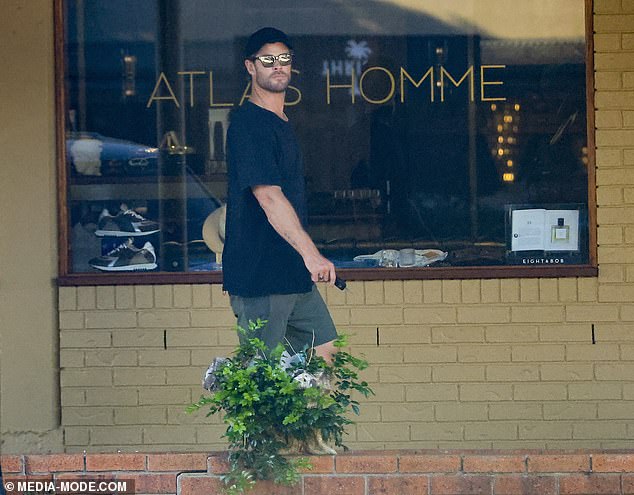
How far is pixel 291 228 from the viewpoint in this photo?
5922 mm

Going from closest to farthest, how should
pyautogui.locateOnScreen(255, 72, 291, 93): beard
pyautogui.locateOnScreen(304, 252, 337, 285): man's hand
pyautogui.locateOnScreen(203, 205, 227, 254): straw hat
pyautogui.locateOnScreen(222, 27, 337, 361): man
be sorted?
pyautogui.locateOnScreen(304, 252, 337, 285): man's hand → pyautogui.locateOnScreen(222, 27, 337, 361): man → pyautogui.locateOnScreen(255, 72, 291, 93): beard → pyautogui.locateOnScreen(203, 205, 227, 254): straw hat

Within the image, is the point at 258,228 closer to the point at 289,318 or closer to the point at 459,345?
the point at 289,318

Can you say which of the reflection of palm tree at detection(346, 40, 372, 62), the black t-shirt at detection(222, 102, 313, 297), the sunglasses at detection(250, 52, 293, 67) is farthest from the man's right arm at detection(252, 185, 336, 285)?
the reflection of palm tree at detection(346, 40, 372, 62)

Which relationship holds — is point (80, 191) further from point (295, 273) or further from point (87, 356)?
point (295, 273)

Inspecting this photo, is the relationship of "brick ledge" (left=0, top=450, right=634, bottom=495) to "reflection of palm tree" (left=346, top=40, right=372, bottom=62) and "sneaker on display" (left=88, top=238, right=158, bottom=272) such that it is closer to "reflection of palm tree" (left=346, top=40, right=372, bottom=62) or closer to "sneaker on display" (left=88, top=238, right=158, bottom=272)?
"sneaker on display" (left=88, top=238, right=158, bottom=272)

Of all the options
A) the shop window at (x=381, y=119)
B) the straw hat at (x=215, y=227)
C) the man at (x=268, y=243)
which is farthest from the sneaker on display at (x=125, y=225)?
the man at (x=268, y=243)

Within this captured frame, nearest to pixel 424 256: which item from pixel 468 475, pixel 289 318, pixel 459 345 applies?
pixel 459 345

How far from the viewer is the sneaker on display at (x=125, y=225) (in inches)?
310

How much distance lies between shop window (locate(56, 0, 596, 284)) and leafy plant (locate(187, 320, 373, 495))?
2.32m

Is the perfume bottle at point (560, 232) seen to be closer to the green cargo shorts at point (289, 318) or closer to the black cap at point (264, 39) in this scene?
the green cargo shorts at point (289, 318)

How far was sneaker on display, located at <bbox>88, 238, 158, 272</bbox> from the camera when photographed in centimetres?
789

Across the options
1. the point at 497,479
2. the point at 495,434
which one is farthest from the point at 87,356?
the point at 497,479

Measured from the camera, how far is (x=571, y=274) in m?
7.73

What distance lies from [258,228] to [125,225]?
77.2 inches
